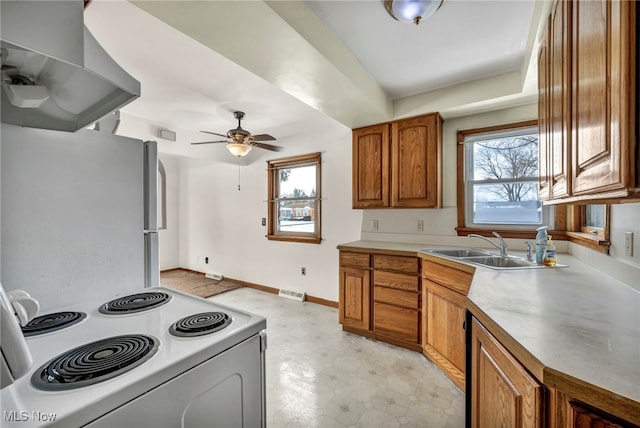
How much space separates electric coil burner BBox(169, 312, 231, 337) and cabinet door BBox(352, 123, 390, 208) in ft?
7.03

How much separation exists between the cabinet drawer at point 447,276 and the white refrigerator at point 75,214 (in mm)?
1964

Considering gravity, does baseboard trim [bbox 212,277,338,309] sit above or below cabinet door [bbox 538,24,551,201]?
below

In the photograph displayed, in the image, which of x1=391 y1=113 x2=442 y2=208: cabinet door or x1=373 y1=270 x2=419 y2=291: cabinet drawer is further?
x1=391 y1=113 x2=442 y2=208: cabinet door

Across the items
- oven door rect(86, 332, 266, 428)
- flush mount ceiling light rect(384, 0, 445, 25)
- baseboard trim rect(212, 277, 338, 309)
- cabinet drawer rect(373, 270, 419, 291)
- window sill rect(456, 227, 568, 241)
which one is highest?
flush mount ceiling light rect(384, 0, 445, 25)

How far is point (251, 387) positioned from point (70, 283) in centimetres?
95

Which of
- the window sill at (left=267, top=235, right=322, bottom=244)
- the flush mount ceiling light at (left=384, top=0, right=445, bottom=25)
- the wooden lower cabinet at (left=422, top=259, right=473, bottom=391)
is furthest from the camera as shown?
the window sill at (left=267, top=235, right=322, bottom=244)

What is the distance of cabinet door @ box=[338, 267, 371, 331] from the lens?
264 centimetres

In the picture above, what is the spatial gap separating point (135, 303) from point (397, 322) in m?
2.09

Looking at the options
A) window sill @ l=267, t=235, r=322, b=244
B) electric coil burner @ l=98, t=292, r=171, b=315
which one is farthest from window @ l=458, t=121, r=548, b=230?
electric coil burner @ l=98, t=292, r=171, b=315

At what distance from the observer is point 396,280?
2.45 meters

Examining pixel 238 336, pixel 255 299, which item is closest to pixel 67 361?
pixel 238 336

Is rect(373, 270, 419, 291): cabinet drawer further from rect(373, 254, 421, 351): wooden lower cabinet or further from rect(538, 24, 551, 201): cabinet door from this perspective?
rect(538, 24, 551, 201): cabinet door

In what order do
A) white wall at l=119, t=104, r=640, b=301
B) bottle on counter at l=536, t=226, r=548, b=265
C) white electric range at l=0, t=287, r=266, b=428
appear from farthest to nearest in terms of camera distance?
1. white wall at l=119, t=104, r=640, b=301
2. bottle on counter at l=536, t=226, r=548, b=265
3. white electric range at l=0, t=287, r=266, b=428

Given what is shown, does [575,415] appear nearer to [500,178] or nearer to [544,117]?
[544,117]
